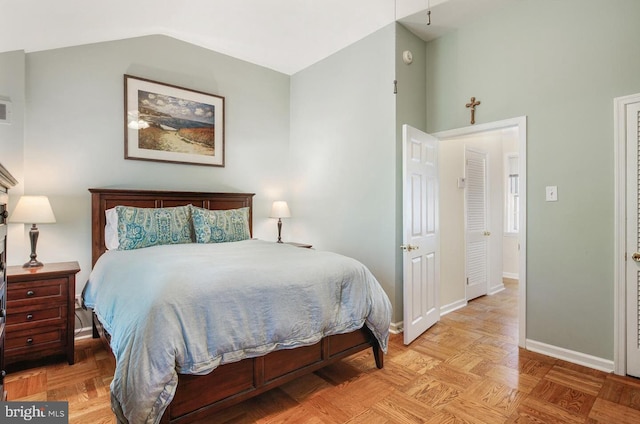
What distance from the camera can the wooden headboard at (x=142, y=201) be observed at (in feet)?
10.1

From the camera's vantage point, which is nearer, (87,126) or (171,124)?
(87,126)

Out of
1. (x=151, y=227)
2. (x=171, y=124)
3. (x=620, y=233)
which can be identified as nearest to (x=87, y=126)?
(x=171, y=124)

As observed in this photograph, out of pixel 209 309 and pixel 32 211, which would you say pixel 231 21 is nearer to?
pixel 32 211

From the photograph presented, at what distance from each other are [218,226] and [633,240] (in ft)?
11.2

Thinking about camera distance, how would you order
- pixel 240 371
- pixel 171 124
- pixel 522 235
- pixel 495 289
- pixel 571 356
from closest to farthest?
pixel 240 371 < pixel 571 356 < pixel 522 235 < pixel 171 124 < pixel 495 289

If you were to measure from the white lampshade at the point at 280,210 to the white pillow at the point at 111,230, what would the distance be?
5.79 feet

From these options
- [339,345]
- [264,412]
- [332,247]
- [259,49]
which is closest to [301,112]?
[259,49]

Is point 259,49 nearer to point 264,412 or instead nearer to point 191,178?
point 191,178

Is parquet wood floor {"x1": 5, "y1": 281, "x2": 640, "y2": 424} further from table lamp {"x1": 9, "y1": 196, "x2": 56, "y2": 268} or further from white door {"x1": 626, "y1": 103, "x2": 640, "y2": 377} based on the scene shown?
table lamp {"x1": 9, "y1": 196, "x2": 56, "y2": 268}

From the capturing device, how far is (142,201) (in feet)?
11.0

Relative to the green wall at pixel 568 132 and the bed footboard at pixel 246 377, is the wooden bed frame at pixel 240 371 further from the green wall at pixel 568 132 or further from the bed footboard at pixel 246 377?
the green wall at pixel 568 132

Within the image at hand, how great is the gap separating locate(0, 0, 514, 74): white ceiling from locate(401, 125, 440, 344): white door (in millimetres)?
1109

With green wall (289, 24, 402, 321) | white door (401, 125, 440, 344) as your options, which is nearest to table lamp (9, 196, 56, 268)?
green wall (289, 24, 402, 321)

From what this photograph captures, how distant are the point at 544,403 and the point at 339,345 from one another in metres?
1.31
